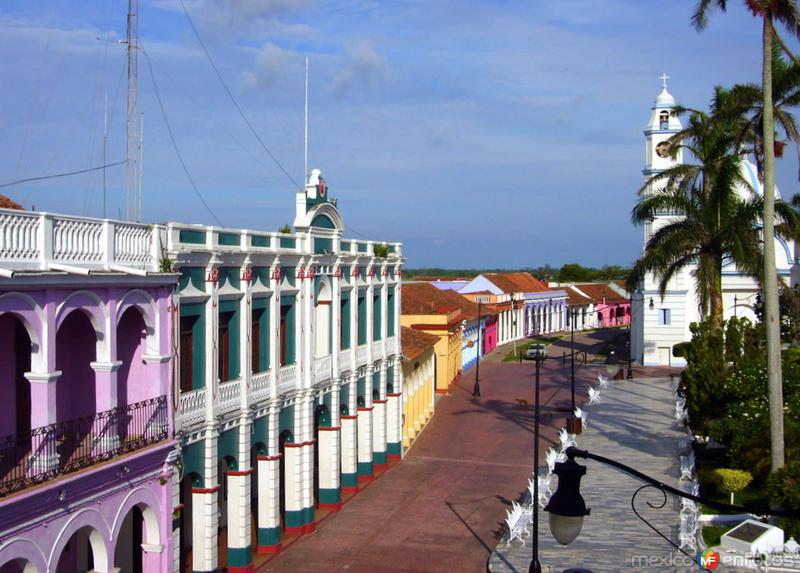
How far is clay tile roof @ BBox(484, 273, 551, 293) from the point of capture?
77.1 meters

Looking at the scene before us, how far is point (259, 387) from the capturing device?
20812mm

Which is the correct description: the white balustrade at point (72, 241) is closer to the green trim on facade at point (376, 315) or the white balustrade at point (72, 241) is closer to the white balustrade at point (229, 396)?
the white balustrade at point (229, 396)

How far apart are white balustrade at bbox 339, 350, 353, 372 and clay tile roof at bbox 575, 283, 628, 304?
230ft

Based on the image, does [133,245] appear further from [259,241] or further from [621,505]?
[621,505]

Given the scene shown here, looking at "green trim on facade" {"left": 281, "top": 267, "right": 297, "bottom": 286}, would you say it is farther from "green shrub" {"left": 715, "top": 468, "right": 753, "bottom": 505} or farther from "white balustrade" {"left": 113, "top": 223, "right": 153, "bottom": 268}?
"green shrub" {"left": 715, "top": 468, "right": 753, "bottom": 505}

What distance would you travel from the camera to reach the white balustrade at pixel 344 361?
26219 millimetres

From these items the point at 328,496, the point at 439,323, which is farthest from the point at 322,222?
the point at 439,323

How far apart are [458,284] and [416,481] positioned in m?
52.8

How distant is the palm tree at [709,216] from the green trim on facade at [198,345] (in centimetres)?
1579

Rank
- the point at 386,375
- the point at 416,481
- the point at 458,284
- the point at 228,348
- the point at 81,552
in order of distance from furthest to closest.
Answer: the point at 458,284
the point at 386,375
the point at 416,481
the point at 228,348
the point at 81,552

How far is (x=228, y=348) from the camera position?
19641mm

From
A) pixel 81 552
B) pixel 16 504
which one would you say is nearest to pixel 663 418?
pixel 81 552

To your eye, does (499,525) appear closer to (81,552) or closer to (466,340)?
(81,552)

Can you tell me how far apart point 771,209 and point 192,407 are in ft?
40.4
